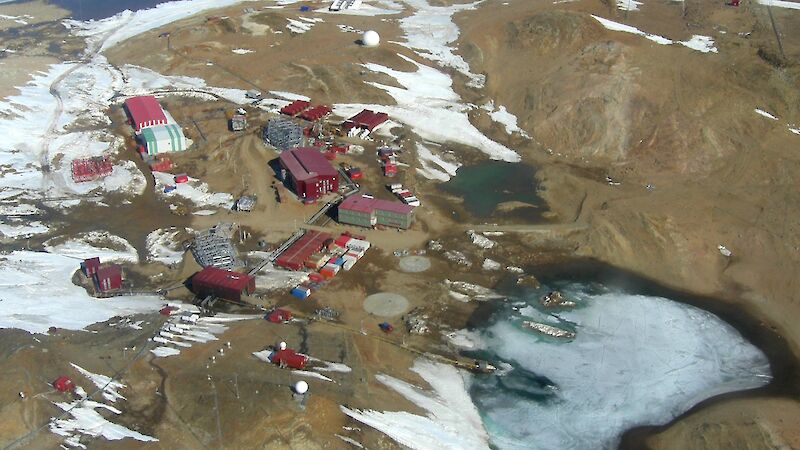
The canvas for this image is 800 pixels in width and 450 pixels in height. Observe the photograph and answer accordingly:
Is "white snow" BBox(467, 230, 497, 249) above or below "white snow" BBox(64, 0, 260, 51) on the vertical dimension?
below

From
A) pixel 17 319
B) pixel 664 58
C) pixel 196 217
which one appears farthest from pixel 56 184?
pixel 664 58

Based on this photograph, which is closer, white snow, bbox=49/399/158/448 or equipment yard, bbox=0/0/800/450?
white snow, bbox=49/399/158/448

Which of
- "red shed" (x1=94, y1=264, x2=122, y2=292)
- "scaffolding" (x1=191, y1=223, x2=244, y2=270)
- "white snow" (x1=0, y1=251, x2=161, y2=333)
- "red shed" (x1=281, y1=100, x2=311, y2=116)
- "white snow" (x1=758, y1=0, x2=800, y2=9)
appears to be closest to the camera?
"white snow" (x1=0, y1=251, x2=161, y2=333)

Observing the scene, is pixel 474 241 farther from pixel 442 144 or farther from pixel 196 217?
pixel 196 217

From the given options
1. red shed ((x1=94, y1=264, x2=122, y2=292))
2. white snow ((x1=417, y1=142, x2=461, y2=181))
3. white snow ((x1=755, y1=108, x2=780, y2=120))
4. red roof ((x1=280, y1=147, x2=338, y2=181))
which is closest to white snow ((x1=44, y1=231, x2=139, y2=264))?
red shed ((x1=94, y1=264, x2=122, y2=292))

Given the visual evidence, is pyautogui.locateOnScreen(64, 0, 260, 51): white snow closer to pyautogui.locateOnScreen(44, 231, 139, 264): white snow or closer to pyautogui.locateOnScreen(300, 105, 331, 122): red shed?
pyautogui.locateOnScreen(300, 105, 331, 122): red shed

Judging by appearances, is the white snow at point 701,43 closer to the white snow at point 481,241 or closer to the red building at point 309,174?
the white snow at point 481,241

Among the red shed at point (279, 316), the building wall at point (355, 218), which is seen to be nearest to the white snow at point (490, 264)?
the building wall at point (355, 218)
